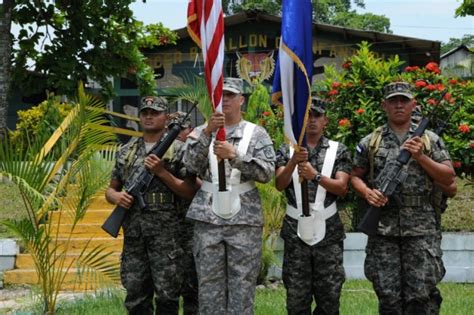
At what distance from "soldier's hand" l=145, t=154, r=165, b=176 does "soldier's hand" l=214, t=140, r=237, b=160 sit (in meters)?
0.59

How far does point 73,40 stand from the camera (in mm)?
12766

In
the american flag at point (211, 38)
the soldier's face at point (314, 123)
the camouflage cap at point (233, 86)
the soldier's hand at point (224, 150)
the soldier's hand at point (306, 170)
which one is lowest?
the soldier's hand at point (306, 170)

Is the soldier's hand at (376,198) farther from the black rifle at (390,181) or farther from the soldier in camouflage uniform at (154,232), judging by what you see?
the soldier in camouflage uniform at (154,232)

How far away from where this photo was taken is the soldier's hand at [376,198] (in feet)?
19.2

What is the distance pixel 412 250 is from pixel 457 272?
149 inches

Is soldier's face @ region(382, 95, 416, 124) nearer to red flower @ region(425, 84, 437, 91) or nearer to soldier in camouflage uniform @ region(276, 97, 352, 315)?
soldier in camouflage uniform @ region(276, 97, 352, 315)

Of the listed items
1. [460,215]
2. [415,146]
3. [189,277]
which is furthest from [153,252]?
[460,215]

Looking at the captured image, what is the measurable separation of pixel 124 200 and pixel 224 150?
3.39 feet

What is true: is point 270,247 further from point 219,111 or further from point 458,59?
point 458,59

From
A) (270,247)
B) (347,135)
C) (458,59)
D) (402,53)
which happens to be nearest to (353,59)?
(347,135)

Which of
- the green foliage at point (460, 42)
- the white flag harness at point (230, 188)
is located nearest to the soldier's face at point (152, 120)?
the white flag harness at point (230, 188)

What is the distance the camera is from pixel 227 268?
584cm

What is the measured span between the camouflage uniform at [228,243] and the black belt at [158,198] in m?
0.44

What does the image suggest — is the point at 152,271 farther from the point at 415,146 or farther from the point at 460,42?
the point at 460,42
